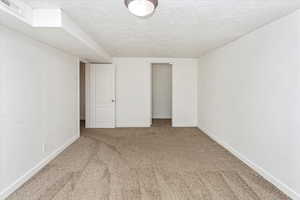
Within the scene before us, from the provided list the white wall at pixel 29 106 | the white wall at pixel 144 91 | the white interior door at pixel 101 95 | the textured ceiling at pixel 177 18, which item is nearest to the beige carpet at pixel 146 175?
the white wall at pixel 29 106

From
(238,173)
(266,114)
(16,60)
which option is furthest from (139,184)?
(16,60)

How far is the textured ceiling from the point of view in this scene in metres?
2.08

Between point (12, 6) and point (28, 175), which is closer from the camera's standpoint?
point (12, 6)

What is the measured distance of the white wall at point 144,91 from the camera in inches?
239

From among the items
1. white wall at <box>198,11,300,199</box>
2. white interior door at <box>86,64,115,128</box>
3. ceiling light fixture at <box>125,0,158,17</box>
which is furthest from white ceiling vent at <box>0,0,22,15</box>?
white interior door at <box>86,64,115,128</box>

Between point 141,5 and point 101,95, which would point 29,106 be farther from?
point 101,95

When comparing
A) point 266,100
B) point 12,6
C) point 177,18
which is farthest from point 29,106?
point 266,100

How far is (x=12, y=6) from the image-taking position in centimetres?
188

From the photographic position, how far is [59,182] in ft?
8.61

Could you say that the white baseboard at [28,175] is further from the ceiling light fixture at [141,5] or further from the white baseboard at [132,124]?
the ceiling light fixture at [141,5]

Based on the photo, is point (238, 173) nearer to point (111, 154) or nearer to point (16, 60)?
point (111, 154)

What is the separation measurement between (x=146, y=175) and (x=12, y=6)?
2585mm

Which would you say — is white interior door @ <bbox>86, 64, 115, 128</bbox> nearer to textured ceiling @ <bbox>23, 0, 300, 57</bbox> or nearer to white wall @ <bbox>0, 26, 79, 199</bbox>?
white wall @ <bbox>0, 26, 79, 199</bbox>

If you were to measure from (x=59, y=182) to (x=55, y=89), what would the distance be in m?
1.72
